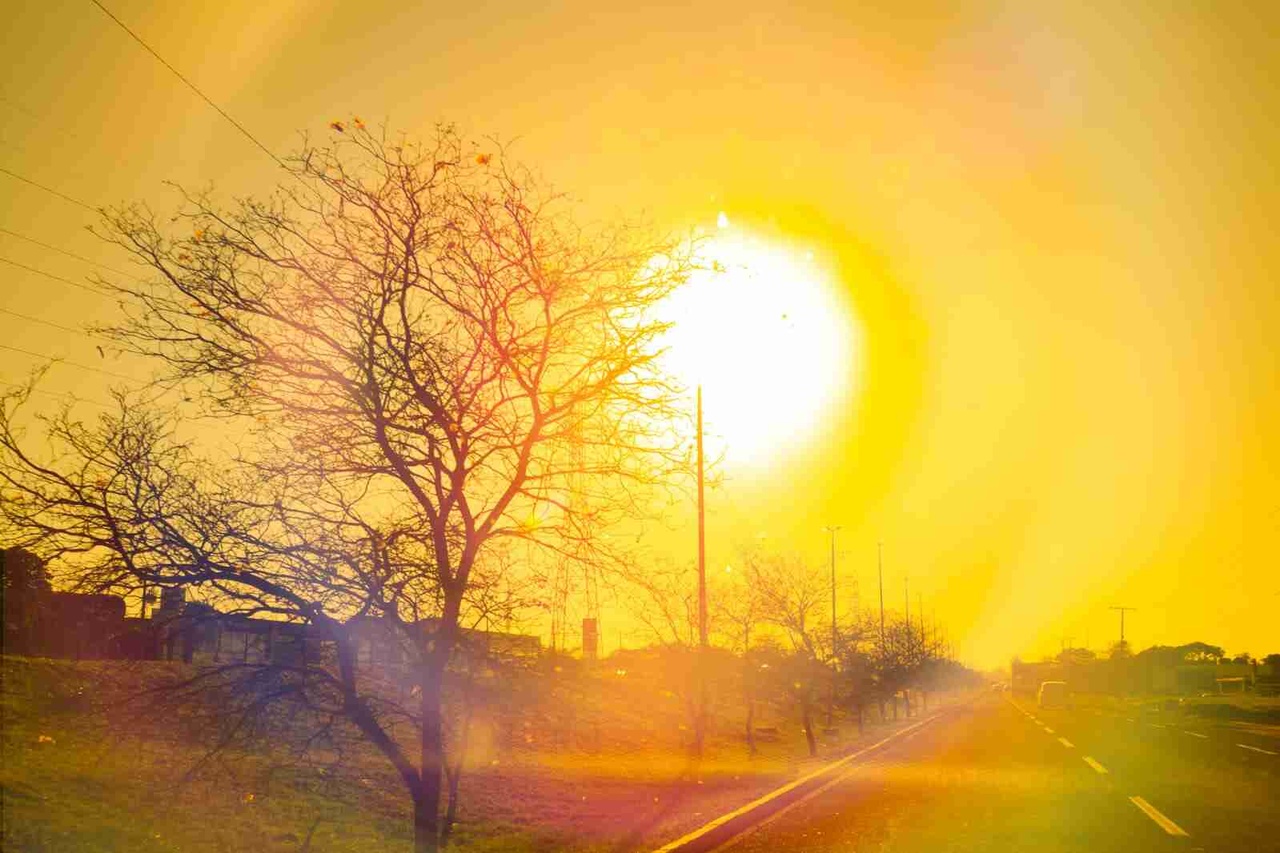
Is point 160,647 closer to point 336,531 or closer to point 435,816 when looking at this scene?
point 336,531

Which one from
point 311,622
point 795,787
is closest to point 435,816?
point 311,622

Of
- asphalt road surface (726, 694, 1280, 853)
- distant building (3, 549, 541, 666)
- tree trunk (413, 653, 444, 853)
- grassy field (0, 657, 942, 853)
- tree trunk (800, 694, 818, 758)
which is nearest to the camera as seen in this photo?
distant building (3, 549, 541, 666)

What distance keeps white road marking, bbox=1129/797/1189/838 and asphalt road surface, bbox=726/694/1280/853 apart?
1 centimetres

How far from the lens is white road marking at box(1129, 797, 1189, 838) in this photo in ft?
44.2

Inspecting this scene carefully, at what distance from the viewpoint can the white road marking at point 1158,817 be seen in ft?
44.2

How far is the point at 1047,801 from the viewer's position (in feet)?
56.9

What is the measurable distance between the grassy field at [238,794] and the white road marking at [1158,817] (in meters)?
6.33

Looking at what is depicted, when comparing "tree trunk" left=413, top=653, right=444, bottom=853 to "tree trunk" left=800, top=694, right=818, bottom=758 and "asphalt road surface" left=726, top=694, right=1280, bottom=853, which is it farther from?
"tree trunk" left=800, top=694, right=818, bottom=758

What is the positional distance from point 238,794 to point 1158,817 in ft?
44.5

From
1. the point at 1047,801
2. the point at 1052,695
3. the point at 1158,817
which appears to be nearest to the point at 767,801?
the point at 1047,801

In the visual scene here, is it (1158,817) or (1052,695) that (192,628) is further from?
(1052,695)

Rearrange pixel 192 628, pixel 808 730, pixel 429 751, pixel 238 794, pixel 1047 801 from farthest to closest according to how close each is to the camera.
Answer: pixel 808 730 → pixel 1047 801 → pixel 238 794 → pixel 429 751 → pixel 192 628

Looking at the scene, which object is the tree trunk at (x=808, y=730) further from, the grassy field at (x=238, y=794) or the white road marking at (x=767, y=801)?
the grassy field at (x=238, y=794)

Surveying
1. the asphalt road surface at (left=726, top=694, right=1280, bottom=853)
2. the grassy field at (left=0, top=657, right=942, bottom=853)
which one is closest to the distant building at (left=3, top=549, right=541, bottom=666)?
the grassy field at (left=0, top=657, right=942, bottom=853)
